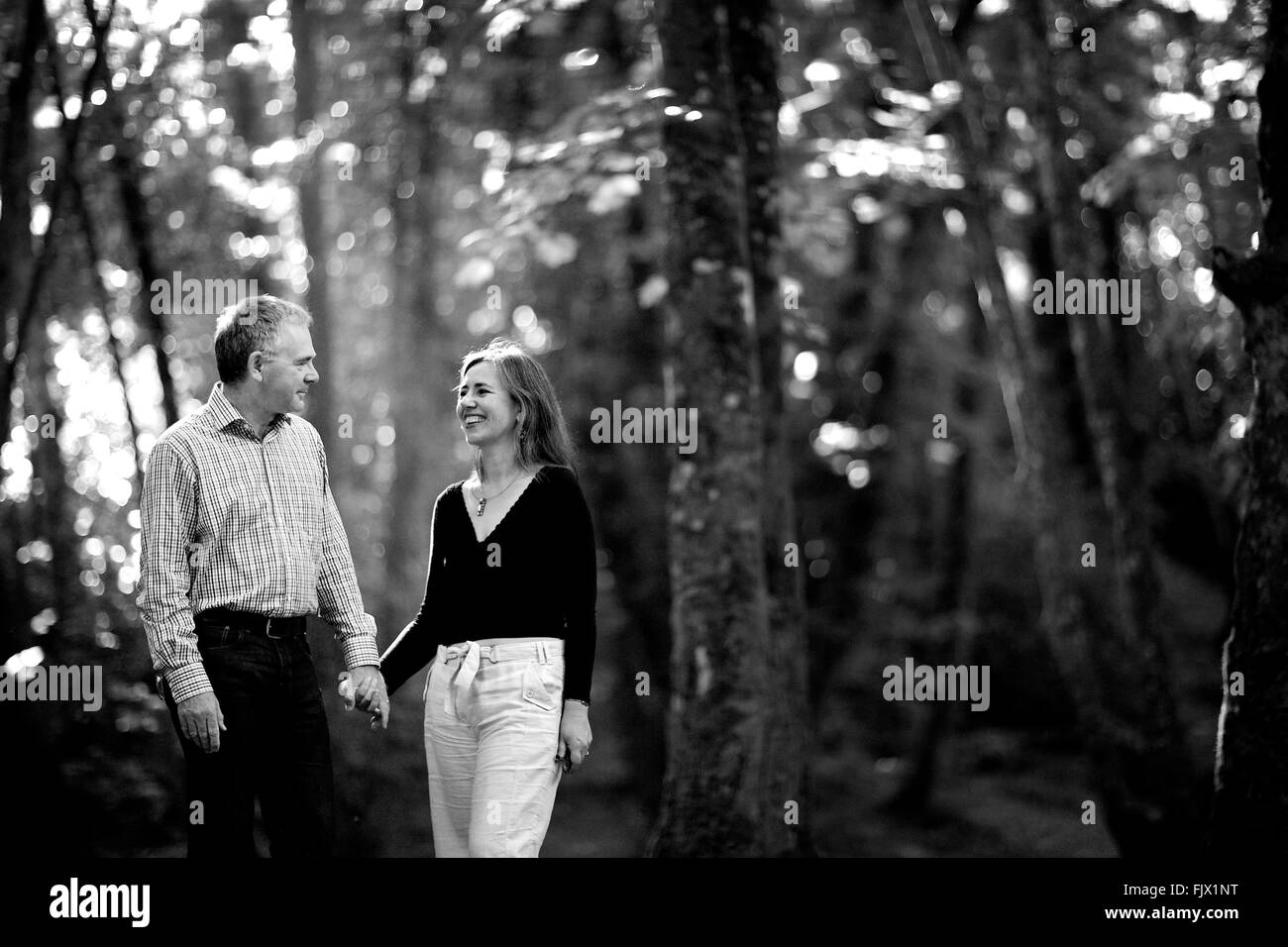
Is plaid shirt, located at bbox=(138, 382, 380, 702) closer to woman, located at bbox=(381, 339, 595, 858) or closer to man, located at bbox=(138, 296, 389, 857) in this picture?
man, located at bbox=(138, 296, 389, 857)

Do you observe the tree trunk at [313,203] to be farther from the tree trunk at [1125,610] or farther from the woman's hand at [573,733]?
the woman's hand at [573,733]

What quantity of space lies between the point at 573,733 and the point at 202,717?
1.18 metres

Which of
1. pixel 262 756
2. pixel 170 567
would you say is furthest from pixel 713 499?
pixel 170 567

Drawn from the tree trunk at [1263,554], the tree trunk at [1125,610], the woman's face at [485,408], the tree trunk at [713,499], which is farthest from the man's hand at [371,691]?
the tree trunk at [1125,610]

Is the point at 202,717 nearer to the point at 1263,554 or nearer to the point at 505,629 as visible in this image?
the point at 505,629

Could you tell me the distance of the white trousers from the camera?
14.0 ft

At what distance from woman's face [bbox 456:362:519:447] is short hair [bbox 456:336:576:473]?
28mm

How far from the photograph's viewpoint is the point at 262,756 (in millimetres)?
4328

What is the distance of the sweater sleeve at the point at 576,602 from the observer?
14.6 ft

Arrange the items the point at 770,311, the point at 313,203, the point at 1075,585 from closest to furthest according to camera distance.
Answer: the point at 770,311
the point at 1075,585
the point at 313,203

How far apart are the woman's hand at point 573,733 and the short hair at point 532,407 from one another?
2.71 feet
